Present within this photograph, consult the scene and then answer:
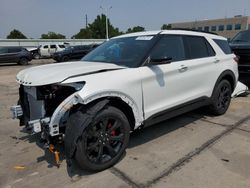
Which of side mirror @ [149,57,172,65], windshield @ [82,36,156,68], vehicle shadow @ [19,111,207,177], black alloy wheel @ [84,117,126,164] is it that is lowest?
vehicle shadow @ [19,111,207,177]

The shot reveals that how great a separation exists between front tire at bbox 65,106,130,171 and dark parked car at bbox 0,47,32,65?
20.0 meters

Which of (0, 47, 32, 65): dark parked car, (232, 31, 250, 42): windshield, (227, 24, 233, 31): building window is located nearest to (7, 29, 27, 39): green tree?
(0, 47, 32, 65): dark parked car

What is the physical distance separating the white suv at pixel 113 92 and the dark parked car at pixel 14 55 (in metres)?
18.6

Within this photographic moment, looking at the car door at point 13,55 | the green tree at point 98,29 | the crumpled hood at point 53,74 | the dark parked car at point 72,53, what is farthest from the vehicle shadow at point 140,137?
the green tree at point 98,29

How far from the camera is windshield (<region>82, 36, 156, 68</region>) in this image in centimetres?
364

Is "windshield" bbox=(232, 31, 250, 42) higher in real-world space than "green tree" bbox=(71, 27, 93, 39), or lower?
lower

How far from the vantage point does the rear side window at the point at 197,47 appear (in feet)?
14.4

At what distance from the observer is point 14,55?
20891mm

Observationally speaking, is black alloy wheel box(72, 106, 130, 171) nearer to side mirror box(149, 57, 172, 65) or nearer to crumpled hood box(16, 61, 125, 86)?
crumpled hood box(16, 61, 125, 86)

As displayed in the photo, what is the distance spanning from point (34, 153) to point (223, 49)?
4.18 meters

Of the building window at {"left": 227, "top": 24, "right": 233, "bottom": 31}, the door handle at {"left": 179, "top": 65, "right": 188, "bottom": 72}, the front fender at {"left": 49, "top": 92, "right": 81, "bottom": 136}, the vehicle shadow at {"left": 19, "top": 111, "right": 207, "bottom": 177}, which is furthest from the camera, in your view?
the building window at {"left": 227, "top": 24, "right": 233, "bottom": 31}

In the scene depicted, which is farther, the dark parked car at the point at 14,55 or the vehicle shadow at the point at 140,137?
the dark parked car at the point at 14,55

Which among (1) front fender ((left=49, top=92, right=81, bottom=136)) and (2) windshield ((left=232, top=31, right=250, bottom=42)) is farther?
(2) windshield ((left=232, top=31, right=250, bottom=42))

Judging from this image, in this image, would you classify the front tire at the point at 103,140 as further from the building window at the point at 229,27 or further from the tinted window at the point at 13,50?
the building window at the point at 229,27
